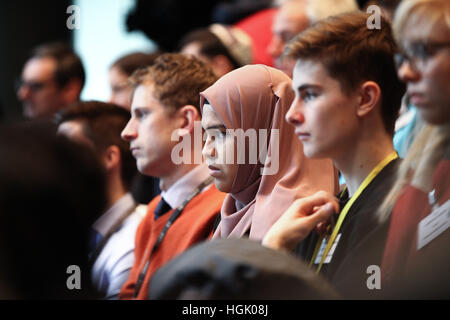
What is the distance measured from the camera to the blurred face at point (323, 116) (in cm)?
198

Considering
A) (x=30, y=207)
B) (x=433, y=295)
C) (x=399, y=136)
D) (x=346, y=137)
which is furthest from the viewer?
(x=399, y=136)

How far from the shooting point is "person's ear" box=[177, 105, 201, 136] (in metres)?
2.77

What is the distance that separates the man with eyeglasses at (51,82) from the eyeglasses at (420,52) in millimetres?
2858

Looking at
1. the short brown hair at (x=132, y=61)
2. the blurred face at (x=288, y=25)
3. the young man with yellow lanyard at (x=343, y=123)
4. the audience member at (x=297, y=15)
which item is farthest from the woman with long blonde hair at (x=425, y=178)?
the short brown hair at (x=132, y=61)

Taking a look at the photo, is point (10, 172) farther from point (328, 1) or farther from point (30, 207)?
point (328, 1)

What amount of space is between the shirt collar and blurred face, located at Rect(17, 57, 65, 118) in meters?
1.76

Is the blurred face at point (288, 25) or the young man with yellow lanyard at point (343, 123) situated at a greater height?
the blurred face at point (288, 25)

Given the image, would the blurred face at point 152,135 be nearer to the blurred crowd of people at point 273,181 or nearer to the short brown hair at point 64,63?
the blurred crowd of people at point 273,181

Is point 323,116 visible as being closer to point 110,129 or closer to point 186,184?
point 186,184

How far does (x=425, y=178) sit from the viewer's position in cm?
179

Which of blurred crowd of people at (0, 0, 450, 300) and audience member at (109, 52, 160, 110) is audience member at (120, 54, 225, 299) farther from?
audience member at (109, 52, 160, 110)

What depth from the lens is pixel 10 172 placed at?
1464 mm

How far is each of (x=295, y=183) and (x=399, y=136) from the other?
30 centimetres

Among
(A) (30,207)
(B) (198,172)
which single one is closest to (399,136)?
(B) (198,172)
